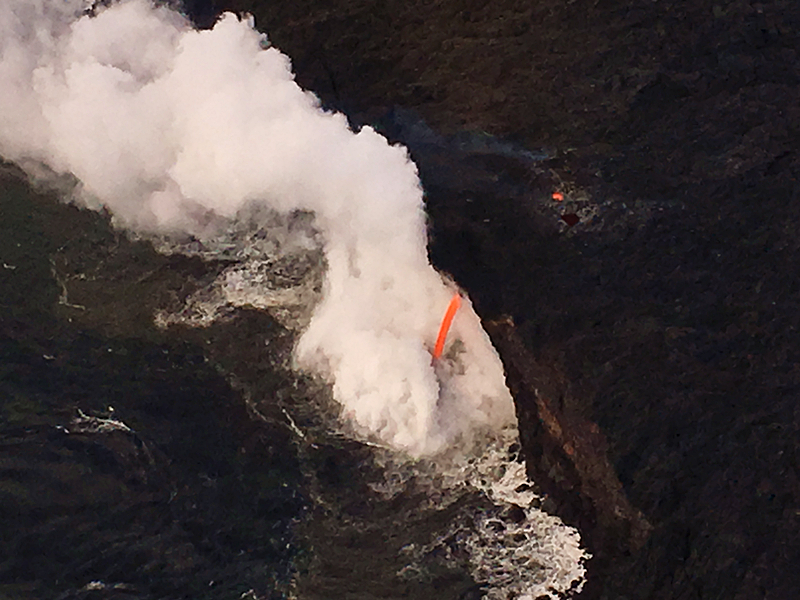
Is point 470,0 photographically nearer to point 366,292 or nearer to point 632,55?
point 632,55

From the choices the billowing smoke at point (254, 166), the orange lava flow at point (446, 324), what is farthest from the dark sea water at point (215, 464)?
the orange lava flow at point (446, 324)

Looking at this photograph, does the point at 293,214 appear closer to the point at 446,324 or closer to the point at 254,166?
the point at 254,166

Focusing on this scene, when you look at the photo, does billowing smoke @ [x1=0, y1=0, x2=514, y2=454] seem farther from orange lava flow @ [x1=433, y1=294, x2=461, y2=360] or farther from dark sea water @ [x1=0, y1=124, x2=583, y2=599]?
dark sea water @ [x1=0, y1=124, x2=583, y2=599]

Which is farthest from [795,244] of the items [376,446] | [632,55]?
[376,446]

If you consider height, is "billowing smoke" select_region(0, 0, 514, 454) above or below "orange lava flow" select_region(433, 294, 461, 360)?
above

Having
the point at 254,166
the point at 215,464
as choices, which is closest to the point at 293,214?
the point at 254,166

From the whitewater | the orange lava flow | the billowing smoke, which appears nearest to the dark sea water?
the whitewater

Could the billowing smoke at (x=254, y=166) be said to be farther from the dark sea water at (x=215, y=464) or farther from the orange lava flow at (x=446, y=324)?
the dark sea water at (x=215, y=464)
